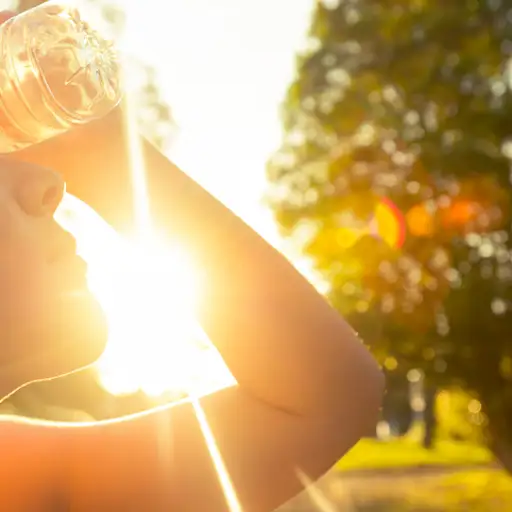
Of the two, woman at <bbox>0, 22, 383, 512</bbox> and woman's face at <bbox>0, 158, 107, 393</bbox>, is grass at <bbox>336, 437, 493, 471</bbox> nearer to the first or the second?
woman at <bbox>0, 22, 383, 512</bbox>

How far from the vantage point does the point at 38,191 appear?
1475 mm

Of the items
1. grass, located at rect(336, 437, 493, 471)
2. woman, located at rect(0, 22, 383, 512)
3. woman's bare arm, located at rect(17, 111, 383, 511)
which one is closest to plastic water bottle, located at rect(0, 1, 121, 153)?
woman, located at rect(0, 22, 383, 512)

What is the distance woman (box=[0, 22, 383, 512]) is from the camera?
Result: 1459mm

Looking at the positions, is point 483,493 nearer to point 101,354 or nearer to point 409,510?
point 409,510

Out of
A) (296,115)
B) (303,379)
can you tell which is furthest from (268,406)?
(296,115)

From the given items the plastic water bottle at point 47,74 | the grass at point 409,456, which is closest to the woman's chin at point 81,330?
the plastic water bottle at point 47,74

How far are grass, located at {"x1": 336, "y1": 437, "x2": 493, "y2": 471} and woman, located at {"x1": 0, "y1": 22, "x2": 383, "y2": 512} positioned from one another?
1242 inches

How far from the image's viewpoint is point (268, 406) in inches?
65.0

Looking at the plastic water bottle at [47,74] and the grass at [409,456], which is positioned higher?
the plastic water bottle at [47,74]

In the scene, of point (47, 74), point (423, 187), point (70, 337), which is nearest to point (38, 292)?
point (70, 337)

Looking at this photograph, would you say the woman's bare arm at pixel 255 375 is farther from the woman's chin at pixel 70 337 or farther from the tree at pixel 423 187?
the tree at pixel 423 187

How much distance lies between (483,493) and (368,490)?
180 inches

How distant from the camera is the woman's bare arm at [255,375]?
5.26ft

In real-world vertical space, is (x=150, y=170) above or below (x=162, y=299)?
above
